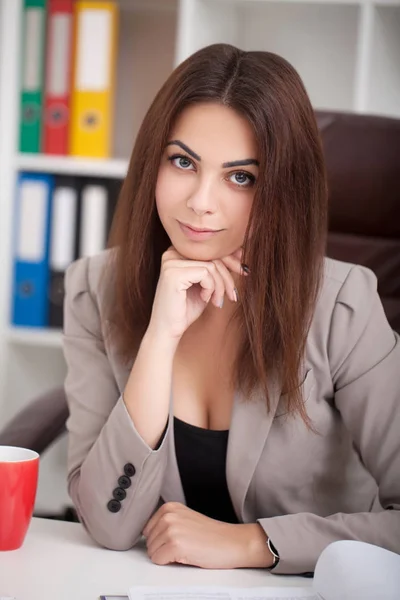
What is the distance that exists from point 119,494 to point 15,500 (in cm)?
18

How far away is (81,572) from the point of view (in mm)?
986

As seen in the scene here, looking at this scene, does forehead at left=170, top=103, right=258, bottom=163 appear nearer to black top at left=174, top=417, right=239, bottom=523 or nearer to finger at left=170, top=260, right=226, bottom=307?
finger at left=170, top=260, right=226, bottom=307

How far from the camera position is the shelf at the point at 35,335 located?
242cm

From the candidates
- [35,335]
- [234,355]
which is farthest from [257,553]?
[35,335]

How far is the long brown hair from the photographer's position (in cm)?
117

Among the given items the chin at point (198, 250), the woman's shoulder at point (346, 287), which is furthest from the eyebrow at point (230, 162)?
the woman's shoulder at point (346, 287)

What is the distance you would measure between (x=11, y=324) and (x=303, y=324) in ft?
4.56

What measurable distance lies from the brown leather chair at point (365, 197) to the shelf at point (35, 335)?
2.72ft

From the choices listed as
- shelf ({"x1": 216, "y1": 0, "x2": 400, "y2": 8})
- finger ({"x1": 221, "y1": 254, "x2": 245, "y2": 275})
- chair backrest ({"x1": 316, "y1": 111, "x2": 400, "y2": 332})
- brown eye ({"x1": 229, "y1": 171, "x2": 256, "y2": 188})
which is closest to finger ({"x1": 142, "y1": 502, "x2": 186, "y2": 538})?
finger ({"x1": 221, "y1": 254, "x2": 245, "y2": 275})

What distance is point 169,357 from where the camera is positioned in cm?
122

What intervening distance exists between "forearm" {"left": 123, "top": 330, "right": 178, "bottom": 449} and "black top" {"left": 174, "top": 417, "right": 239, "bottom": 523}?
100mm

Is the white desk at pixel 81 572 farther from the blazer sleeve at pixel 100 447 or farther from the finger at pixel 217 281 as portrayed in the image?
the finger at pixel 217 281

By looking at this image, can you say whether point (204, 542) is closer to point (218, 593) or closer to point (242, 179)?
point (218, 593)

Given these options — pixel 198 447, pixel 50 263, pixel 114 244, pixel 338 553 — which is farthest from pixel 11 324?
pixel 338 553
